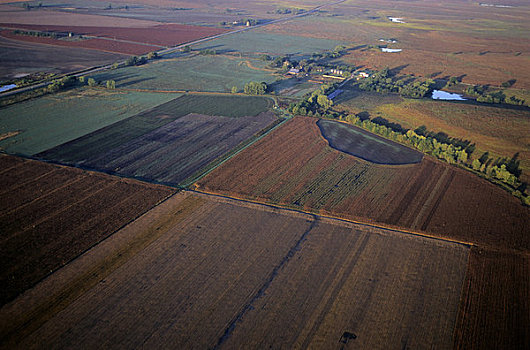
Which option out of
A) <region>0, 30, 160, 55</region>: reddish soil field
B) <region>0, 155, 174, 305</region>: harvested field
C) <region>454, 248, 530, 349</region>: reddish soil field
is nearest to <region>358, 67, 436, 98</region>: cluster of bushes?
<region>454, 248, 530, 349</region>: reddish soil field

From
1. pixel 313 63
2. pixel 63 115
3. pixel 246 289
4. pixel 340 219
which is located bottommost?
pixel 246 289

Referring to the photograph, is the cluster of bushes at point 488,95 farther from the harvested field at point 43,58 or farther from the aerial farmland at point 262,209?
the harvested field at point 43,58

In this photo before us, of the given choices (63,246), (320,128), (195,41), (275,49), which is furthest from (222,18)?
(63,246)

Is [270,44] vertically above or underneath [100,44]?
underneath

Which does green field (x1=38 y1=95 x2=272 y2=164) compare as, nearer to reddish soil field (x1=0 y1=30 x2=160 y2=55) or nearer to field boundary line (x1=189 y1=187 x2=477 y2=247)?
field boundary line (x1=189 y1=187 x2=477 y2=247)

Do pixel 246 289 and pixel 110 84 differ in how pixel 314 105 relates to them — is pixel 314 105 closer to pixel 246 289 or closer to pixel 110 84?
pixel 110 84

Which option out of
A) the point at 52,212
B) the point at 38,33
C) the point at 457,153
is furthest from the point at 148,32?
the point at 457,153

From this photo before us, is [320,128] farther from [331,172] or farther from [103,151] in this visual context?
[103,151]
